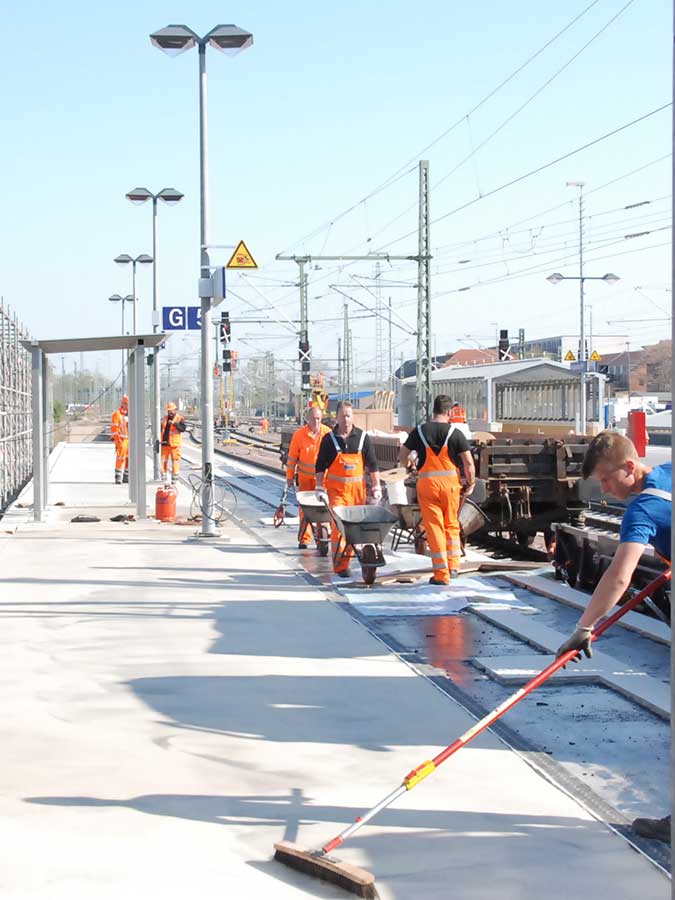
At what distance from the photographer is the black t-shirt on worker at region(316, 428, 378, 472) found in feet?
42.5

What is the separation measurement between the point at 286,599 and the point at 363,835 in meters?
6.41

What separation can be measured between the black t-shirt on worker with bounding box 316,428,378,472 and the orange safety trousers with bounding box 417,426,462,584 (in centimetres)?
132

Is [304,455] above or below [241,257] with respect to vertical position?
below

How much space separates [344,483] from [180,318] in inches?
263

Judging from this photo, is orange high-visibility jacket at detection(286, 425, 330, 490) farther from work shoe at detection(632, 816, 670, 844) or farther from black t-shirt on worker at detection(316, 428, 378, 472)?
work shoe at detection(632, 816, 670, 844)

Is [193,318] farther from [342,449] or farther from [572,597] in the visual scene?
[572,597]

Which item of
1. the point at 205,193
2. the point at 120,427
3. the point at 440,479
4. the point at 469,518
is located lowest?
the point at 469,518

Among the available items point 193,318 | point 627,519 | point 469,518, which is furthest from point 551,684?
point 193,318

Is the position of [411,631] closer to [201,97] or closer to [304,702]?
[304,702]

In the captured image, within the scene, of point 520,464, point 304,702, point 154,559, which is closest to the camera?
point 304,702

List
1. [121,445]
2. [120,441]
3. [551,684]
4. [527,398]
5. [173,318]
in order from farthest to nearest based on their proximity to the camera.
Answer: [527,398] < [120,441] < [121,445] < [173,318] < [551,684]

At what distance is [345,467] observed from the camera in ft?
42.2

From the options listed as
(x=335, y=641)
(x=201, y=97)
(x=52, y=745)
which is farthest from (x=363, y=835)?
(x=201, y=97)

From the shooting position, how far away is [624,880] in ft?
15.0
